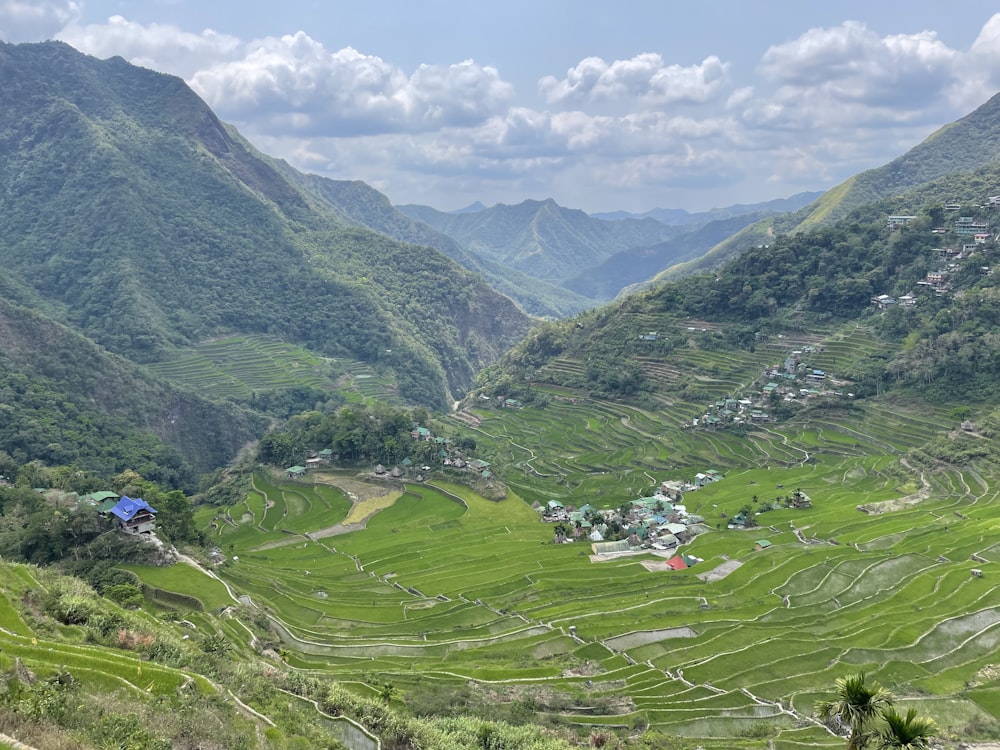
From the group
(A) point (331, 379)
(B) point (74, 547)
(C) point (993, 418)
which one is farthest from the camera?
(A) point (331, 379)

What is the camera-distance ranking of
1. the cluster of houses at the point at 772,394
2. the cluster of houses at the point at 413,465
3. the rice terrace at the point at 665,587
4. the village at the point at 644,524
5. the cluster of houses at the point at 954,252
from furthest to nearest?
the cluster of houses at the point at 954,252
the cluster of houses at the point at 772,394
the cluster of houses at the point at 413,465
the village at the point at 644,524
the rice terrace at the point at 665,587

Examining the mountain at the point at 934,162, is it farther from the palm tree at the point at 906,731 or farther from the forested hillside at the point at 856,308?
the palm tree at the point at 906,731

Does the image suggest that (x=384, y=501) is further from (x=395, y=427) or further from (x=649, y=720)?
(x=649, y=720)

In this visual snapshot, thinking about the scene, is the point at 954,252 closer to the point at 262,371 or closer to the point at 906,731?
the point at 906,731

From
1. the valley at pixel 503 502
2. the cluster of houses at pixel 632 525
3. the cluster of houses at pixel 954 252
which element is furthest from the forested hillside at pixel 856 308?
the cluster of houses at pixel 632 525

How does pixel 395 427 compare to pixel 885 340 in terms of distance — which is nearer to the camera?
pixel 395 427

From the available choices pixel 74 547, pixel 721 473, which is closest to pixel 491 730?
pixel 74 547
